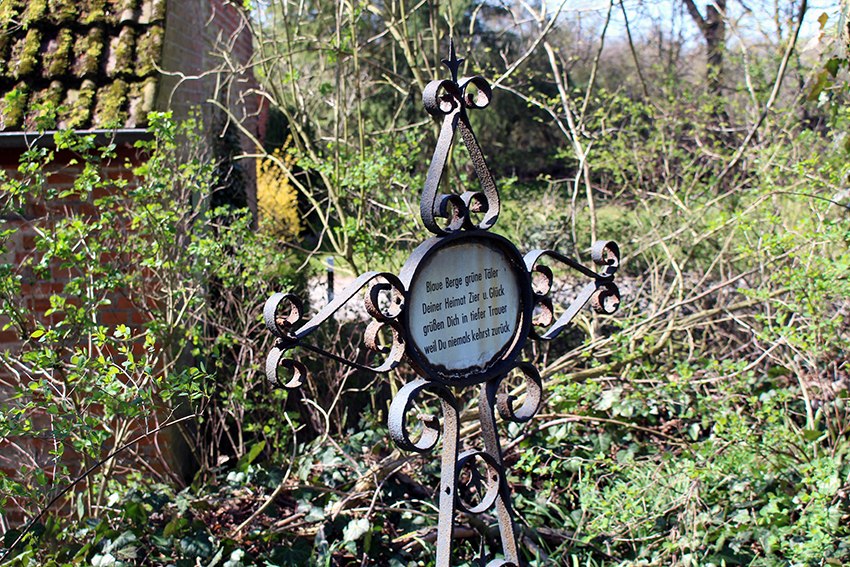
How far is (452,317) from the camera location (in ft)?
8.07

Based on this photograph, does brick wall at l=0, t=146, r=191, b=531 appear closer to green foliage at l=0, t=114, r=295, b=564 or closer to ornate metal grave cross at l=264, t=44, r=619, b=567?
green foliage at l=0, t=114, r=295, b=564

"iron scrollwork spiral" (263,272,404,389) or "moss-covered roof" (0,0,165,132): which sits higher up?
"moss-covered roof" (0,0,165,132)

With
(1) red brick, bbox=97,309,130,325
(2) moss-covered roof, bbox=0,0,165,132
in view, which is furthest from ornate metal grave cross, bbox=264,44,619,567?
(2) moss-covered roof, bbox=0,0,165,132

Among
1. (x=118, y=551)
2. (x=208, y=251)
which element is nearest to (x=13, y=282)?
(x=208, y=251)

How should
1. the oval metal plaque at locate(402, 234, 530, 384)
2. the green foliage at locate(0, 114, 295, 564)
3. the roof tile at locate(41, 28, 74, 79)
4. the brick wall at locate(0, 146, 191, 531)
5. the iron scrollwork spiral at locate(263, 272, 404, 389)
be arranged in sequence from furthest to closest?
the roof tile at locate(41, 28, 74, 79)
the brick wall at locate(0, 146, 191, 531)
the green foliage at locate(0, 114, 295, 564)
the oval metal plaque at locate(402, 234, 530, 384)
the iron scrollwork spiral at locate(263, 272, 404, 389)

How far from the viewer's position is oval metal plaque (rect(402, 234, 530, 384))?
235cm

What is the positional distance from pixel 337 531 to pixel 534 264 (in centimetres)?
192

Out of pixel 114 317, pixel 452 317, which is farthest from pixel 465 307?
pixel 114 317

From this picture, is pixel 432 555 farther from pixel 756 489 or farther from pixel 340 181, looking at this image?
pixel 340 181

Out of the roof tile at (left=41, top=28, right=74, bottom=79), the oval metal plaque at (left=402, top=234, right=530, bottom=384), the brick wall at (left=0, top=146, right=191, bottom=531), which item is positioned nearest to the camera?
the oval metal plaque at (left=402, top=234, right=530, bottom=384)

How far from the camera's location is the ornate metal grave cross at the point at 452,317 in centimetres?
225

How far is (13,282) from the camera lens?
350cm

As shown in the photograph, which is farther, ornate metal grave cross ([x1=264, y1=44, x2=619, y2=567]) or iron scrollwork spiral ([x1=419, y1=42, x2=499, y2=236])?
iron scrollwork spiral ([x1=419, y1=42, x2=499, y2=236])

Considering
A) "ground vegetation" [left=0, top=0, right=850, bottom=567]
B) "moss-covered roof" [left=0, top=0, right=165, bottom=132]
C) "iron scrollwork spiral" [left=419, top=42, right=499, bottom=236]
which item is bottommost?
"ground vegetation" [left=0, top=0, right=850, bottom=567]
